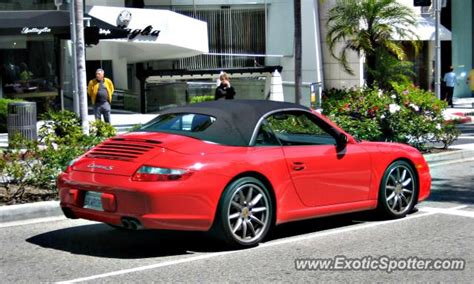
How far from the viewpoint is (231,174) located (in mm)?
6691

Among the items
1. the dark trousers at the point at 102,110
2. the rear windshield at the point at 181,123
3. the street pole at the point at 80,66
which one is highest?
the street pole at the point at 80,66

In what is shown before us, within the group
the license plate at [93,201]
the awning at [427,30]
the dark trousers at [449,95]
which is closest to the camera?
the license plate at [93,201]

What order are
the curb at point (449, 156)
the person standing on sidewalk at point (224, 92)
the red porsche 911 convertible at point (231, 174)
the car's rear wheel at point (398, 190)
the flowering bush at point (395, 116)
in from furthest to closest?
the person standing on sidewalk at point (224, 92) → the curb at point (449, 156) → the flowering bush at point (395, 116) → the car's rear wheel at point (398, 190) → the red porsche 911 convertible at point (231, 174)

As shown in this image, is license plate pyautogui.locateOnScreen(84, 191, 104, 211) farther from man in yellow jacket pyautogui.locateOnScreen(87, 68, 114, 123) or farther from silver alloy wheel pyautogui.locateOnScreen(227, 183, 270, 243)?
man in yellow jacket pyautogui.locateOnScreen(87, 68, 114, 123)

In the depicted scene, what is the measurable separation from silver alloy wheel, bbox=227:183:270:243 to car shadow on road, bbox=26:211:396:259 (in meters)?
0.27

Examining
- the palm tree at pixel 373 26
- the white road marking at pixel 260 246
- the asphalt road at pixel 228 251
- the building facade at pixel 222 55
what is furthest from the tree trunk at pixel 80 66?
the palm tree at pixel 373 26

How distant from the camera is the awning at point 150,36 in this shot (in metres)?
25.9

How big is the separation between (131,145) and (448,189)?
5.78m

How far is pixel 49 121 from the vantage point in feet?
36.4

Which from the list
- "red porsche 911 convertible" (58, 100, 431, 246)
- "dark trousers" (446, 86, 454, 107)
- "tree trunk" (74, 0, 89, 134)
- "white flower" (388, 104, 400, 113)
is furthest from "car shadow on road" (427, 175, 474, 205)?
"dark trousers" (446, 86, 454, 107)

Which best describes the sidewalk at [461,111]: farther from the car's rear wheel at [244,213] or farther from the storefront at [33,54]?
the car's rear wheel at [244,213]

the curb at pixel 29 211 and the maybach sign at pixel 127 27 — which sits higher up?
the maybach sign at pixel 127 27

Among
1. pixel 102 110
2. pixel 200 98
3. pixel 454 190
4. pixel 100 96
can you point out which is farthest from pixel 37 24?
pixel 454 190

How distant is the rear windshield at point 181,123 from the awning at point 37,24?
15421 mm
